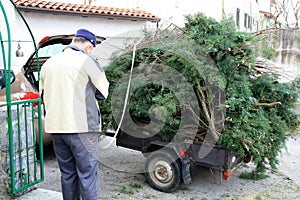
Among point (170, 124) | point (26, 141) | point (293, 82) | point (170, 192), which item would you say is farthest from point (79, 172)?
point (293, 82)

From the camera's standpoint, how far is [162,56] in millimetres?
4328

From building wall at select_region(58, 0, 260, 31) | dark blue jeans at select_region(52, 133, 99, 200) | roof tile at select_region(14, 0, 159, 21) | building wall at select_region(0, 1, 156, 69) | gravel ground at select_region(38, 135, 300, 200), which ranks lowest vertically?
gravel ground at select_region(38, 135, 300, 200)

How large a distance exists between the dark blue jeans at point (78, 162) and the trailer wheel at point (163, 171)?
135cm

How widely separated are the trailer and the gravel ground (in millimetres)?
190

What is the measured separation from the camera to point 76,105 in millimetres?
3025

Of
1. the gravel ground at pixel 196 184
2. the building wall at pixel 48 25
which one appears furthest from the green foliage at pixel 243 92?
the building wall at pixel 48 25

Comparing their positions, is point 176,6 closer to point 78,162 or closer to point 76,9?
point 76,9

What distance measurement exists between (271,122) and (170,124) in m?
1.32

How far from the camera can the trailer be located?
4.15 meters

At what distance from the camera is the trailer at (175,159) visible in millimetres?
4152

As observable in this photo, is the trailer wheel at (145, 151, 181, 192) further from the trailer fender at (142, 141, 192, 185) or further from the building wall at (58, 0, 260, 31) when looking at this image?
the building wall at (58, 0, 260, 31)

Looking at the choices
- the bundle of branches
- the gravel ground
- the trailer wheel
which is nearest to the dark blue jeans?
the gravel ground

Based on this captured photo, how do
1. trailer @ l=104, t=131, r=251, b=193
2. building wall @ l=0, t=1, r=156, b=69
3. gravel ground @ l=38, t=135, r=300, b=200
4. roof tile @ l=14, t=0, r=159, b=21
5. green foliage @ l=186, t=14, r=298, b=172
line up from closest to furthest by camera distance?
green foliage @ l=186, t=14, r=298, b=172 < trailer @ l=104, t=131, r=251, b=193 < gravel ground @ l=38, t=135, r=300, b=200 < building wall @ l=0, t=1, r=156, b=69 < roof tile @ l=14, t=0, r=159, b=21

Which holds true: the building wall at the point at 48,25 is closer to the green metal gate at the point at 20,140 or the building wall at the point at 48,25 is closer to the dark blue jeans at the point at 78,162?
the green metal gate at the point at 20,140
